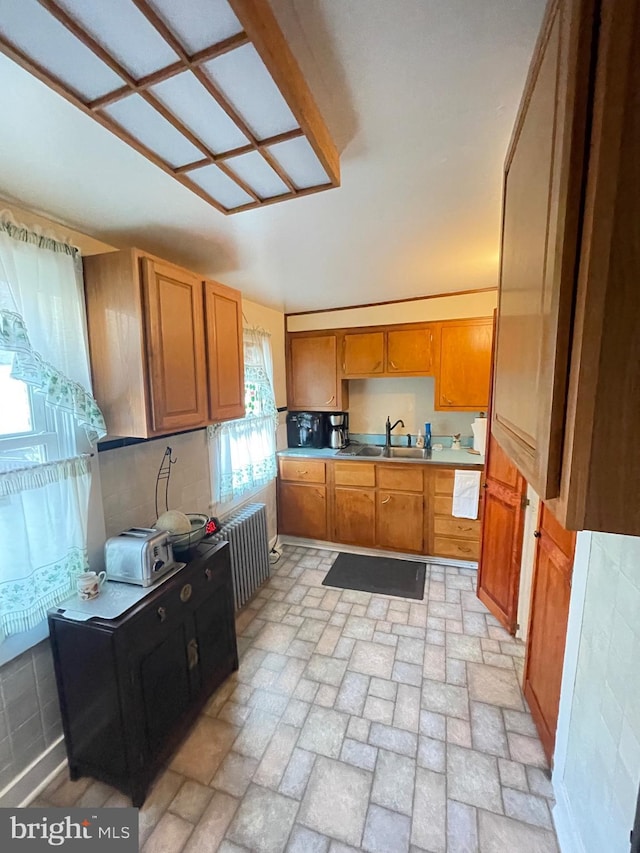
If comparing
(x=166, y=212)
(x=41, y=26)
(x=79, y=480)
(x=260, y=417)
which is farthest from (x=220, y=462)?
(x=41, y=26)

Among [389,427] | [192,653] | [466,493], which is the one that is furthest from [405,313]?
[192,653]

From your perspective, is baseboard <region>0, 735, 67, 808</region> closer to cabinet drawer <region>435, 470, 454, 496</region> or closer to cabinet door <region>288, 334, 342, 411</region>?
cabinet drawer <region>435, 470, 454, 496</region>

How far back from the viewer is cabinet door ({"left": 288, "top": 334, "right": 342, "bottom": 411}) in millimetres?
3416

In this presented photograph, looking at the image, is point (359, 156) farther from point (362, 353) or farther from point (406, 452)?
point (406, 452)

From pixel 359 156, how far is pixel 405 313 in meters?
2.11

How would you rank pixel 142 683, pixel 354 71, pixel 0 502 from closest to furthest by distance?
1. pixel 354 71
2. pixel 0 502
3. pixel 142 683

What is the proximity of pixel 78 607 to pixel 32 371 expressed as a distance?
0.94m

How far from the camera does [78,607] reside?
1.40 meters

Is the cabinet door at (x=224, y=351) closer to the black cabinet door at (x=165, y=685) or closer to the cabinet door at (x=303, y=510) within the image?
the black cabinet door at (x=165, y=685)

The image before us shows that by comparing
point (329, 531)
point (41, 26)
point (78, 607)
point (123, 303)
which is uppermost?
point (41, 26)

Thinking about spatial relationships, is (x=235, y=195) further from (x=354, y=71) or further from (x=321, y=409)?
(x=321, y=409)

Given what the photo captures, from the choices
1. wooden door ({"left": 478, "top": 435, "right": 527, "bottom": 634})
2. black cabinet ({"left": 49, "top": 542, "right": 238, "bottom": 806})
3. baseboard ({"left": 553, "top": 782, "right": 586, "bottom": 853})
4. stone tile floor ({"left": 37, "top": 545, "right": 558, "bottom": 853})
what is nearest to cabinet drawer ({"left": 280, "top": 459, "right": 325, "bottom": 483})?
stone tile floor ({"left": 37, "top": 545, "right": 558, "bottom": 853})

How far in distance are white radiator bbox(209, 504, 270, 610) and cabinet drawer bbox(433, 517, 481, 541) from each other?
1467 mm

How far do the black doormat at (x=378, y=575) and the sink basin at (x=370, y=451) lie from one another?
960 millimetres
